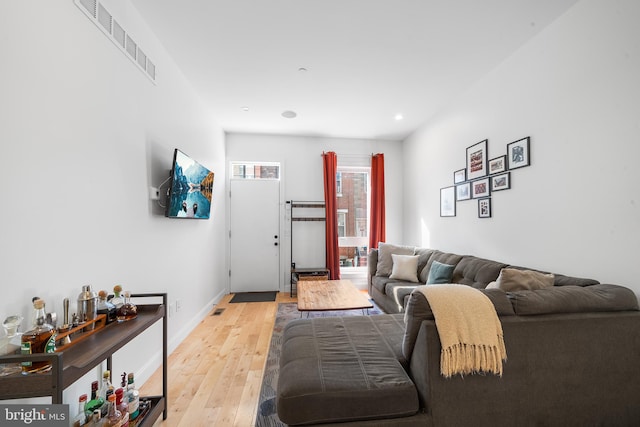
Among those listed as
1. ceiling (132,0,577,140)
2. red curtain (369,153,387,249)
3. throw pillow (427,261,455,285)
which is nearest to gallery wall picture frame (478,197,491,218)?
throw pillow (427,261,455,285)

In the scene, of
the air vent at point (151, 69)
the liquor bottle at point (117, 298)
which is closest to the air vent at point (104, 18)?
the air vent at point (151, 69)

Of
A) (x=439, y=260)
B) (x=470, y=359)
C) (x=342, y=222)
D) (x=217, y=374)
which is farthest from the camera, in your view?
(x=342, y=222)

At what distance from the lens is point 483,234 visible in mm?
2936

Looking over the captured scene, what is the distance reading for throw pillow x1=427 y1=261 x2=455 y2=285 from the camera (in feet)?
9.46

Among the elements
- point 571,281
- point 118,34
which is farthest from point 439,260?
point 118,34

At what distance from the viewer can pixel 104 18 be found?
1648 millimetres

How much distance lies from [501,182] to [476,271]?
0.94 meters

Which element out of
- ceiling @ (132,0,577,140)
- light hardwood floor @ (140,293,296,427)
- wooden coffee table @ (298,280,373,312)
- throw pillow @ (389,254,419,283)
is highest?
ceiling @ (132,0,577,140)

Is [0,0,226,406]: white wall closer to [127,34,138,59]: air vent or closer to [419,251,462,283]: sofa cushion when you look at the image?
[127,34,138,59]: air vent

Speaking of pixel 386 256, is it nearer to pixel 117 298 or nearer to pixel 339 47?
pixel 339 47

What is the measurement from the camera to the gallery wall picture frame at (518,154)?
2.37 metres

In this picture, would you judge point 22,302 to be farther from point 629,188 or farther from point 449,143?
point 449,143

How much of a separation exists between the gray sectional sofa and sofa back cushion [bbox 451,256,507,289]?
3.23 feet

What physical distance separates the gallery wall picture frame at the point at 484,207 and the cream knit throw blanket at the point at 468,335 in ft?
6.15
